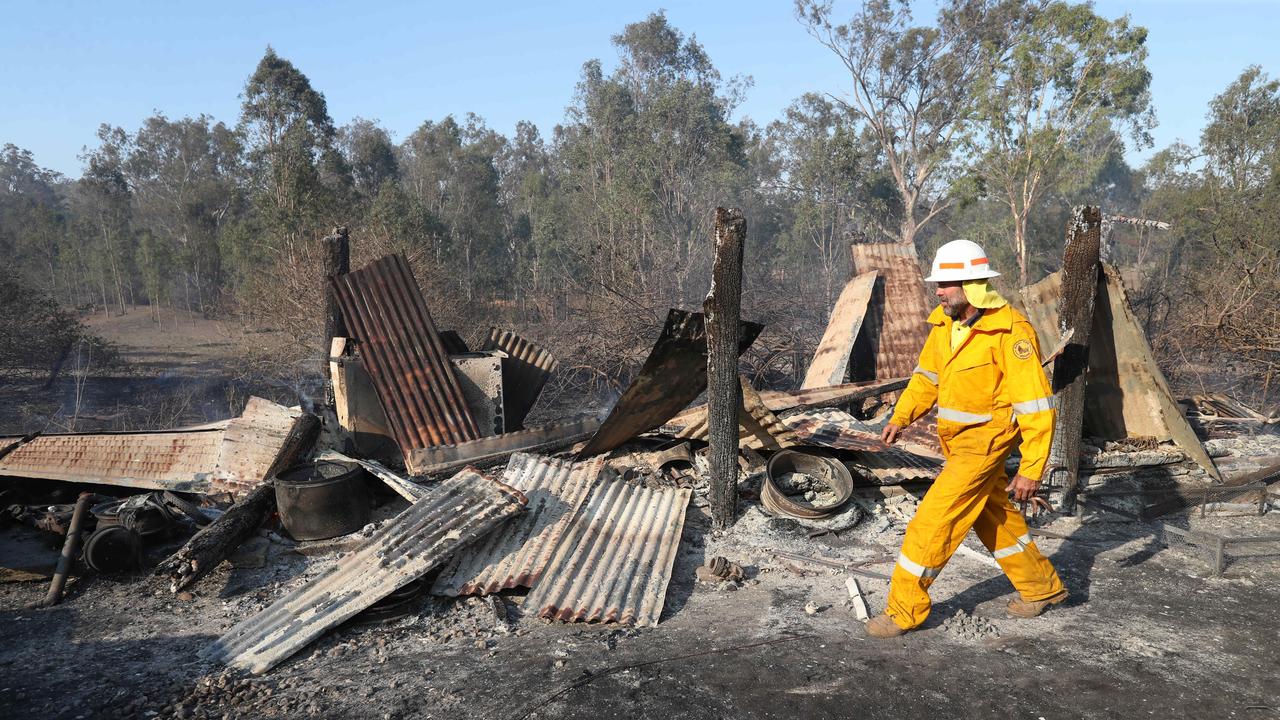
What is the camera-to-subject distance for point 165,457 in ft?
20.5

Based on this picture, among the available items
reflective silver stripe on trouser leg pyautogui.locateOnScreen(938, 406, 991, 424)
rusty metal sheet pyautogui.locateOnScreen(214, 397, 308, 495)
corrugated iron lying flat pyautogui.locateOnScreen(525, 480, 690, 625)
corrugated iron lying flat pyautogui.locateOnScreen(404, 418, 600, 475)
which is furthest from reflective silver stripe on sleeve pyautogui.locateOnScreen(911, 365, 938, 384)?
rusty metal sheet pyautogui.locateOnScreen(214, 397, 308, 495)

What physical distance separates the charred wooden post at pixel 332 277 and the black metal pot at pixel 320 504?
1.92 meters

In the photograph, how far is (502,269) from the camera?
32.2 metres

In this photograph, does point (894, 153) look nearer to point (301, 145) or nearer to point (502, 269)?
point (502, 269)

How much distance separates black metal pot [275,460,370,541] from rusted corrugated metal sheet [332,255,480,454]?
3.96ft

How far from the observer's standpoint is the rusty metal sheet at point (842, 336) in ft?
27.3

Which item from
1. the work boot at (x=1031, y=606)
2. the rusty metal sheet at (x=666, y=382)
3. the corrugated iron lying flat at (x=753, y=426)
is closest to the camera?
the work boot at (x=1031, y=606)

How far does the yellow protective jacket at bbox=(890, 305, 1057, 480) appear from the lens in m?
3.48

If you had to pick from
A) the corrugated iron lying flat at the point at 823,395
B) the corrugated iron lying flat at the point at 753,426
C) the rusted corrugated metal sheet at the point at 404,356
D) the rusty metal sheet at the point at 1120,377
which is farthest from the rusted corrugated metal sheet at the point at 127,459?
the rusty metal sheet at the point at 1120,377

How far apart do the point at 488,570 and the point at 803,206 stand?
27.5 meters

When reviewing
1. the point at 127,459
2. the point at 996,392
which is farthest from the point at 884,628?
the point at 127,459

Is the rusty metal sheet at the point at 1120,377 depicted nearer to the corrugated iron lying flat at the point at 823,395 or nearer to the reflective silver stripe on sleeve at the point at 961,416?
the corrugated iron lying flat at the point at 823,395

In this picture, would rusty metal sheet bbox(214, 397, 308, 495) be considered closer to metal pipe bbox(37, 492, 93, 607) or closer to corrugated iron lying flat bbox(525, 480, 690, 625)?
metal pipe bbox(37, 492, 93, 607)

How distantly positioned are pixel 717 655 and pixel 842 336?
18.6 feet
